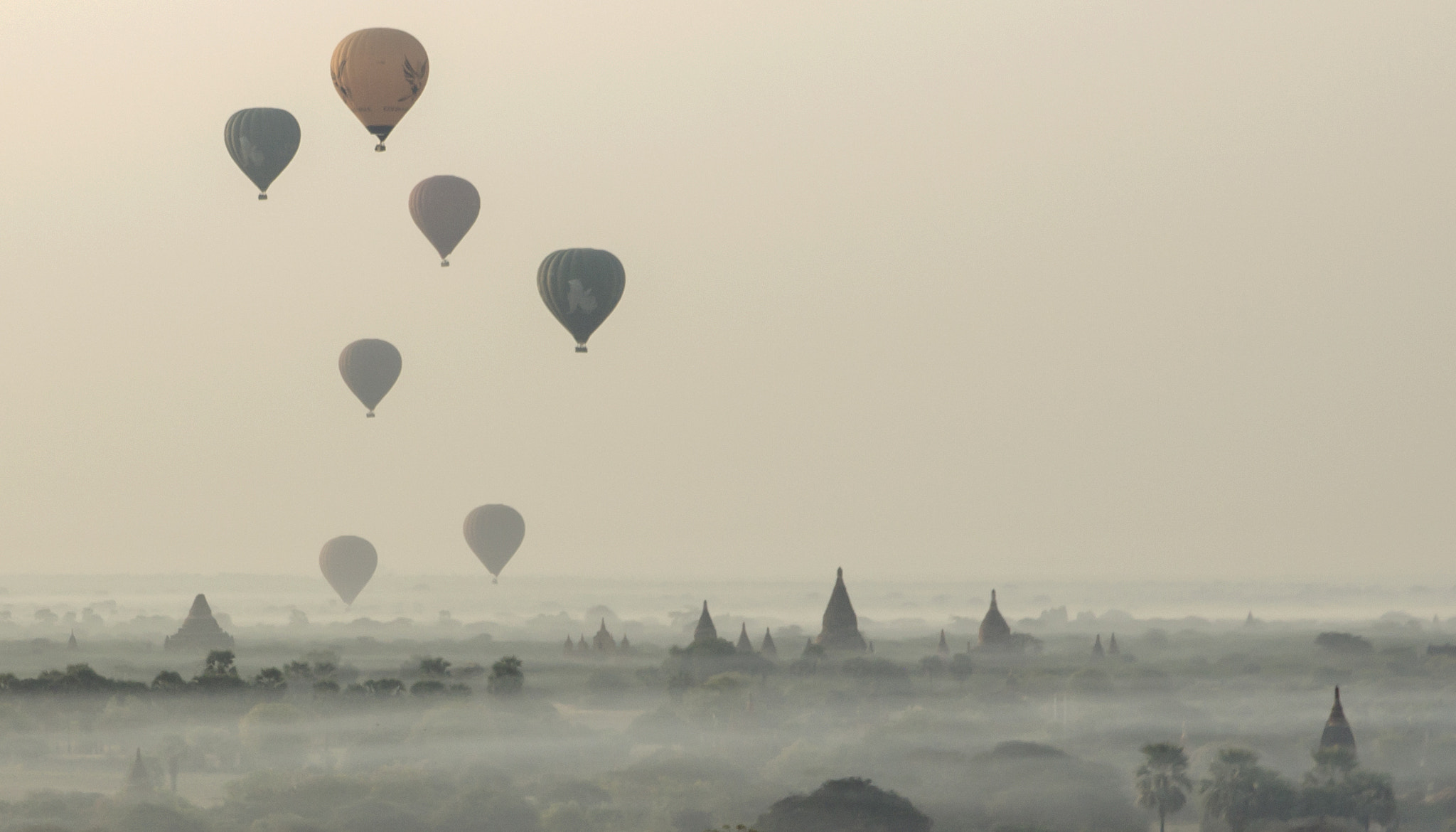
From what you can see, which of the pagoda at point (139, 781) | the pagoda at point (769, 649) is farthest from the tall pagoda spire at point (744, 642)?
the pagoda at point (139, 781)

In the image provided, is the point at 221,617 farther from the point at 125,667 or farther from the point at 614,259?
the point at 614,259

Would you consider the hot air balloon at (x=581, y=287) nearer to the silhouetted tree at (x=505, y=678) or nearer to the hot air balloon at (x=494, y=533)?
the hot air balloon at (x=494, y=533)

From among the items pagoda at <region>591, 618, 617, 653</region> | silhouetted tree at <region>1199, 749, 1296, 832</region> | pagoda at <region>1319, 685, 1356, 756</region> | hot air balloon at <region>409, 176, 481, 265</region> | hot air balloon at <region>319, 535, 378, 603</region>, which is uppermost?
hot air balloon at <region>409, 176, 481, 265</region>

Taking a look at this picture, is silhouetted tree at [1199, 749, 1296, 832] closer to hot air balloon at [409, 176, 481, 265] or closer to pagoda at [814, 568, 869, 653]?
pagoda at [814, 568, 869, 653]

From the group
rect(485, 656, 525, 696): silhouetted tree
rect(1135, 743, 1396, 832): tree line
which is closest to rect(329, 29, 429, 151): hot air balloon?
rect(1135, 743, 1396, 832): tree line

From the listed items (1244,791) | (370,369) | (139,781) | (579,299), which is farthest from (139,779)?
(579,299)

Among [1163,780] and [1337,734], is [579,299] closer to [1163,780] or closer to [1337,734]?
[1337,734]
